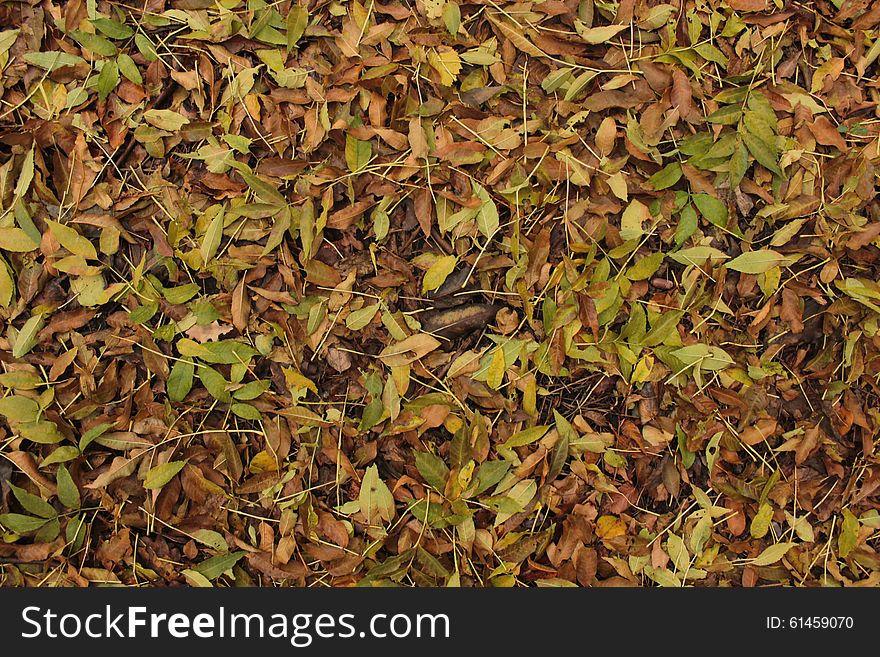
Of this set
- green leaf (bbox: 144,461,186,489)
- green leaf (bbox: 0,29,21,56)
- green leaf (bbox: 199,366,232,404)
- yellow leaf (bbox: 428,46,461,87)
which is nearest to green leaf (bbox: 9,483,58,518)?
green leaf (bbox: 144,461,186,489)

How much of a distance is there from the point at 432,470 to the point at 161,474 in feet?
1.29

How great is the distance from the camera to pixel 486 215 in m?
1.01

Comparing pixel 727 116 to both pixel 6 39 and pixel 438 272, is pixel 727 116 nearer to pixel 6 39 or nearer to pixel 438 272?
pixel 438 272

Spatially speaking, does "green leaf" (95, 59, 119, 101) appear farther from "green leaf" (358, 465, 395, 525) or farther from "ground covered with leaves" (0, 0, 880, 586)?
"green leaf" (358, 465, 395, 525)

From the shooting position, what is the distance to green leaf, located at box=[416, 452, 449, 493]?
3.27 feet

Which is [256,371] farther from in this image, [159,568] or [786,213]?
[786,213]

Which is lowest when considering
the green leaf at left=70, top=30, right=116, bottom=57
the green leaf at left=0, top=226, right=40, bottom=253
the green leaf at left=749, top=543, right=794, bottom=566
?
the green leaf at left=749, top=543, right=794, bottom=566

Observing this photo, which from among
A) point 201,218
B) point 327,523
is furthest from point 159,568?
point 201,218

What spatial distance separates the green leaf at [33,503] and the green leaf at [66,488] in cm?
2

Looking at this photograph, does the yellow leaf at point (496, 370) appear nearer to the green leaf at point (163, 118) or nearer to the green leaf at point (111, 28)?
the green leaf at point (163, 118)

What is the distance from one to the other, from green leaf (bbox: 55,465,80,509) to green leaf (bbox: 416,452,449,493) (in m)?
0.50

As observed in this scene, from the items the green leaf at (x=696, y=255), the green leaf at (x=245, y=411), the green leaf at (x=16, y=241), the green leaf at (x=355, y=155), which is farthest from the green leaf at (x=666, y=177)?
the green leaf at (x=16, y=241)

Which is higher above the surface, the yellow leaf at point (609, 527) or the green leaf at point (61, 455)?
the green leaf at point (61, 455)

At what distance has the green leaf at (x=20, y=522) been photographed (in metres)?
0.98
